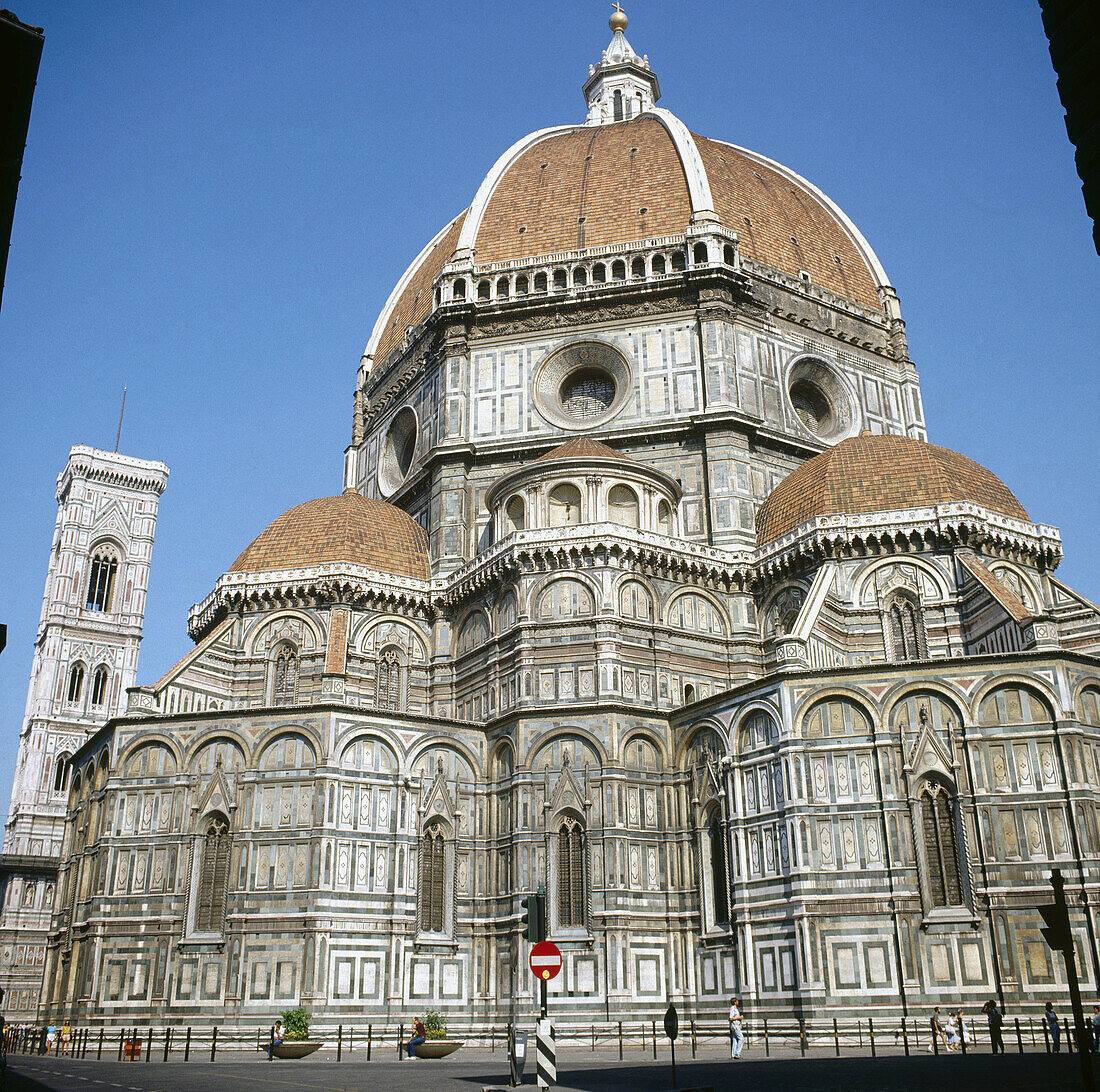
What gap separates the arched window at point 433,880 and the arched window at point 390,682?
572cm

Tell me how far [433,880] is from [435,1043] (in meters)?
7.43

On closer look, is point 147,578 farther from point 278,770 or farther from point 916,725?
point 916,725

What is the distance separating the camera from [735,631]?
38938mm

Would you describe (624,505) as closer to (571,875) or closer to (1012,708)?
(571,875)

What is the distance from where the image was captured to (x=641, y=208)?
47.6 metres

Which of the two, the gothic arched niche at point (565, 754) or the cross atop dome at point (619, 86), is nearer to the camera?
the gothic arched niche at point (565, 754)

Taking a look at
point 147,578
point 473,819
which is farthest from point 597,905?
point 147,578

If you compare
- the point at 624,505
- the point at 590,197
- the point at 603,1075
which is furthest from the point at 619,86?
the point at 603,1075

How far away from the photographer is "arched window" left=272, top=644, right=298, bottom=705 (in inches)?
1558

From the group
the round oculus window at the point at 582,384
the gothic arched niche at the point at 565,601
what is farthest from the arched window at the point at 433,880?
the round oculus window at the point at 582,384

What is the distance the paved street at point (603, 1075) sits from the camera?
1655cm

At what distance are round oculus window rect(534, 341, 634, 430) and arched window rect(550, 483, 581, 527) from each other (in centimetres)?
568

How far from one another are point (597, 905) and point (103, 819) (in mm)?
15251

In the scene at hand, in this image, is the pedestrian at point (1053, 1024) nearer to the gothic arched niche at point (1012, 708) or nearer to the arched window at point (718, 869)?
the gothic arched niche at point (1012, 708)
